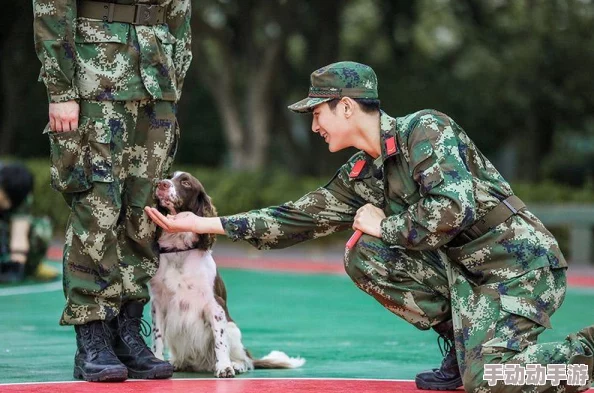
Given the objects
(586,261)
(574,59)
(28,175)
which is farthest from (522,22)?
(28,175)

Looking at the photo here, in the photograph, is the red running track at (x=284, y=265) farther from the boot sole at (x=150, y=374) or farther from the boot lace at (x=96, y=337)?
the boot lace at (x=96, y=337)

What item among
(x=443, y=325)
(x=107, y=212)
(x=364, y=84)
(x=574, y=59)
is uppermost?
(x=574, y=59)

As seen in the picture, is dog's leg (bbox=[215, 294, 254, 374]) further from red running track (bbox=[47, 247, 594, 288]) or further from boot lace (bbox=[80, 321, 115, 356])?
red running track (bbox=[47, 247, 594, 288])

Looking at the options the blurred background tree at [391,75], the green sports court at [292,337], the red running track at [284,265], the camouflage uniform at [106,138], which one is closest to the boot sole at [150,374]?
the green sports court at [292,337]

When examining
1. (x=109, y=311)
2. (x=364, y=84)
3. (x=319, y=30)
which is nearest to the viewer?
(x=364, y=84)

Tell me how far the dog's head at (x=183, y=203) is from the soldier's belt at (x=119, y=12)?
0.83 metres

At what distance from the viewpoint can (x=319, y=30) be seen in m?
24.5

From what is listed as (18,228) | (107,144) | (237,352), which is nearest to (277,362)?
(237,352)

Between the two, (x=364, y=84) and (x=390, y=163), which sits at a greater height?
(x=364, y=84)

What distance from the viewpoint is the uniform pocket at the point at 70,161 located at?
581cm

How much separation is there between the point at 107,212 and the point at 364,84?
1396 mm

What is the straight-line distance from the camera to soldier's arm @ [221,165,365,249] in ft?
19.5

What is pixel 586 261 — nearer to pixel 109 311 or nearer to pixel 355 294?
pixel 355 294

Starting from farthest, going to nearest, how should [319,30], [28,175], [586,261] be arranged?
1. [319,30]
2. [586,261]
3. [28,175]
